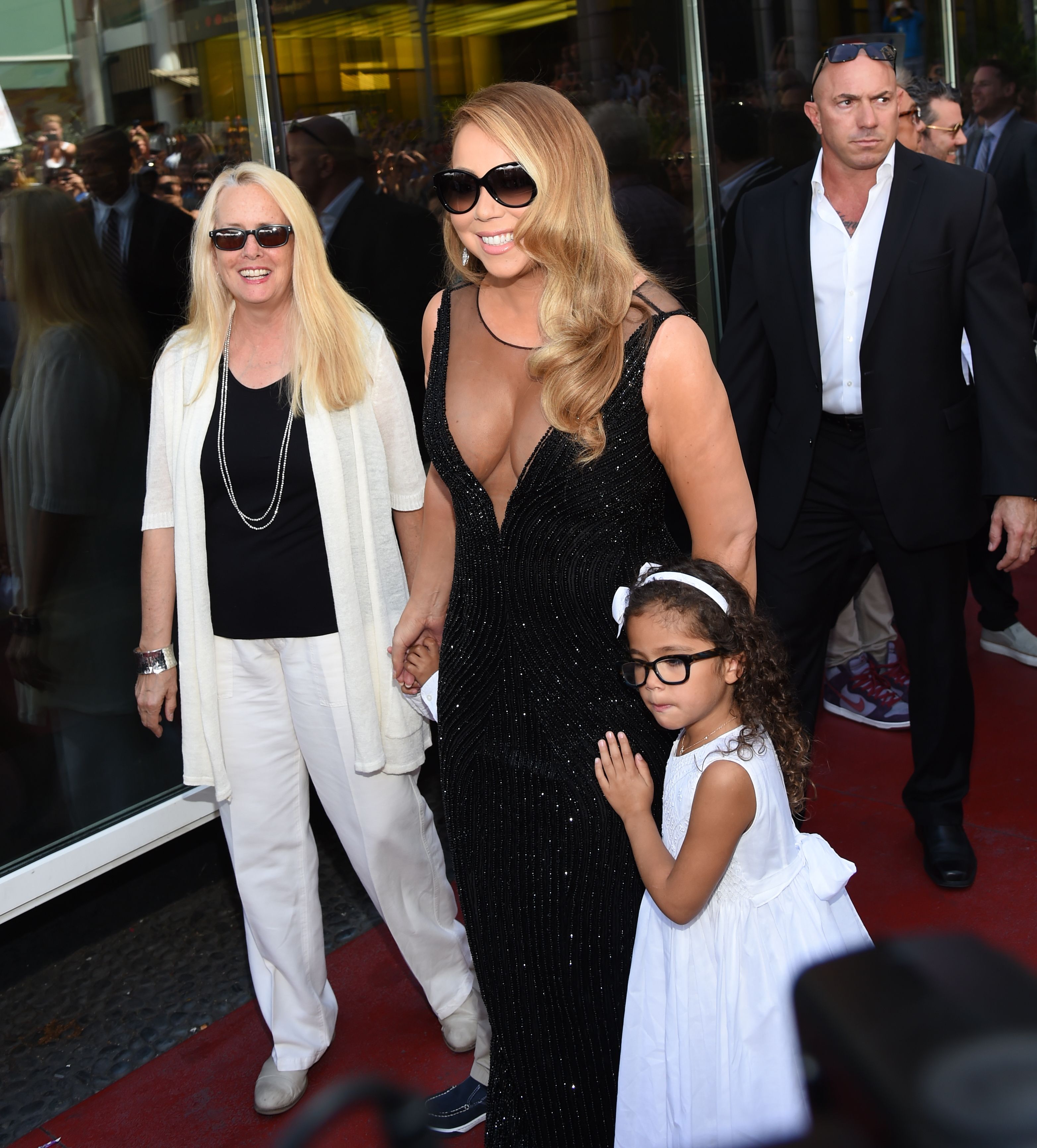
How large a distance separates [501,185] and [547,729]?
3.10 feet

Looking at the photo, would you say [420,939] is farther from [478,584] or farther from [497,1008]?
[478,584]

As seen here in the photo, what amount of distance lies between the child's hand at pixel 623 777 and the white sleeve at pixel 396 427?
919 millimetres

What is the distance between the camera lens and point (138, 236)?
379cm

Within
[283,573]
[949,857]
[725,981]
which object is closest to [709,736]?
[725,981]

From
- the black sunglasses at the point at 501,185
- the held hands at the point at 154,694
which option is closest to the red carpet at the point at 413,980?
the held hands at the point at 154,694

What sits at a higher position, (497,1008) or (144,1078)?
(497,1008)

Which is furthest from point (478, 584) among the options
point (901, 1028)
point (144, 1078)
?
point (144, 1078)

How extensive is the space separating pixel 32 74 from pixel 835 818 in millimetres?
3311

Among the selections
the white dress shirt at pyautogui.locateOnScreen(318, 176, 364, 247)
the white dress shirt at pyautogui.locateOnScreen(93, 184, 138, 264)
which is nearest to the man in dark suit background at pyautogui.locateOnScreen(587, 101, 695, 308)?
the white dress shirt at pyautogui.locateOnScreen(318, 176, 364, 247)

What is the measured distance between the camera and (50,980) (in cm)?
376

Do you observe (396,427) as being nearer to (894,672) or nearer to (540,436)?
(540,436)

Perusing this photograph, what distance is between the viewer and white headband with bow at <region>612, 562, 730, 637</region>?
7.00 ft

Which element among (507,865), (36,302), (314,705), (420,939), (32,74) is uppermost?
(32,74)

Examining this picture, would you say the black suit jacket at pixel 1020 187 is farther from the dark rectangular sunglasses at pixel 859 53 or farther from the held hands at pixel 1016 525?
the held hands at pixel 1016 525
